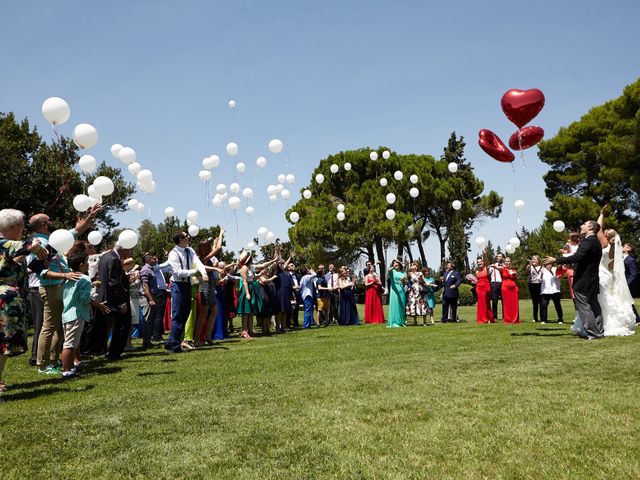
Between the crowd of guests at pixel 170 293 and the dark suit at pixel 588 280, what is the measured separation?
13 cm

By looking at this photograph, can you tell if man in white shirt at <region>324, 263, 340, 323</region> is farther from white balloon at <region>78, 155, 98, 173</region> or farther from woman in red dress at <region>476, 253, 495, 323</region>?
white balloon at <region>78, 155, 98, 173</region>

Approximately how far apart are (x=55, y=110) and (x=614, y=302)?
10.0 m

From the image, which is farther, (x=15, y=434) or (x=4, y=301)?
(x=4, y=301)

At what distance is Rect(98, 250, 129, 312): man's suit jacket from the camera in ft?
27.3

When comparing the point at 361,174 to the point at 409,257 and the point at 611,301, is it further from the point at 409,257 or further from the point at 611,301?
the point at 611,301

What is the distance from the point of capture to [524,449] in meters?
3.16

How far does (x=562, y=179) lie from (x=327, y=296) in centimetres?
2821

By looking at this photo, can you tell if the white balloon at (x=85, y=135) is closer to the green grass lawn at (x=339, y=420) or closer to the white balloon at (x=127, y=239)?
the white balloon at (x=127, y=239)

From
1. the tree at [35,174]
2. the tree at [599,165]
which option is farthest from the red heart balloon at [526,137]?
the tree at [599,165]

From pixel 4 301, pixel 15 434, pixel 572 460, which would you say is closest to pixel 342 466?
pixel 572 460

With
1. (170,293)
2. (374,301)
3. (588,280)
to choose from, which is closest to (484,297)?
(374,301)

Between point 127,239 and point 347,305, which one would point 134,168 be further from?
point 347,305

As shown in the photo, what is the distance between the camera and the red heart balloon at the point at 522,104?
10125mm

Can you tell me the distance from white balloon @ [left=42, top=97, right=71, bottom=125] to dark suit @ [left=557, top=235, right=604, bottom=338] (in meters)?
8.64
